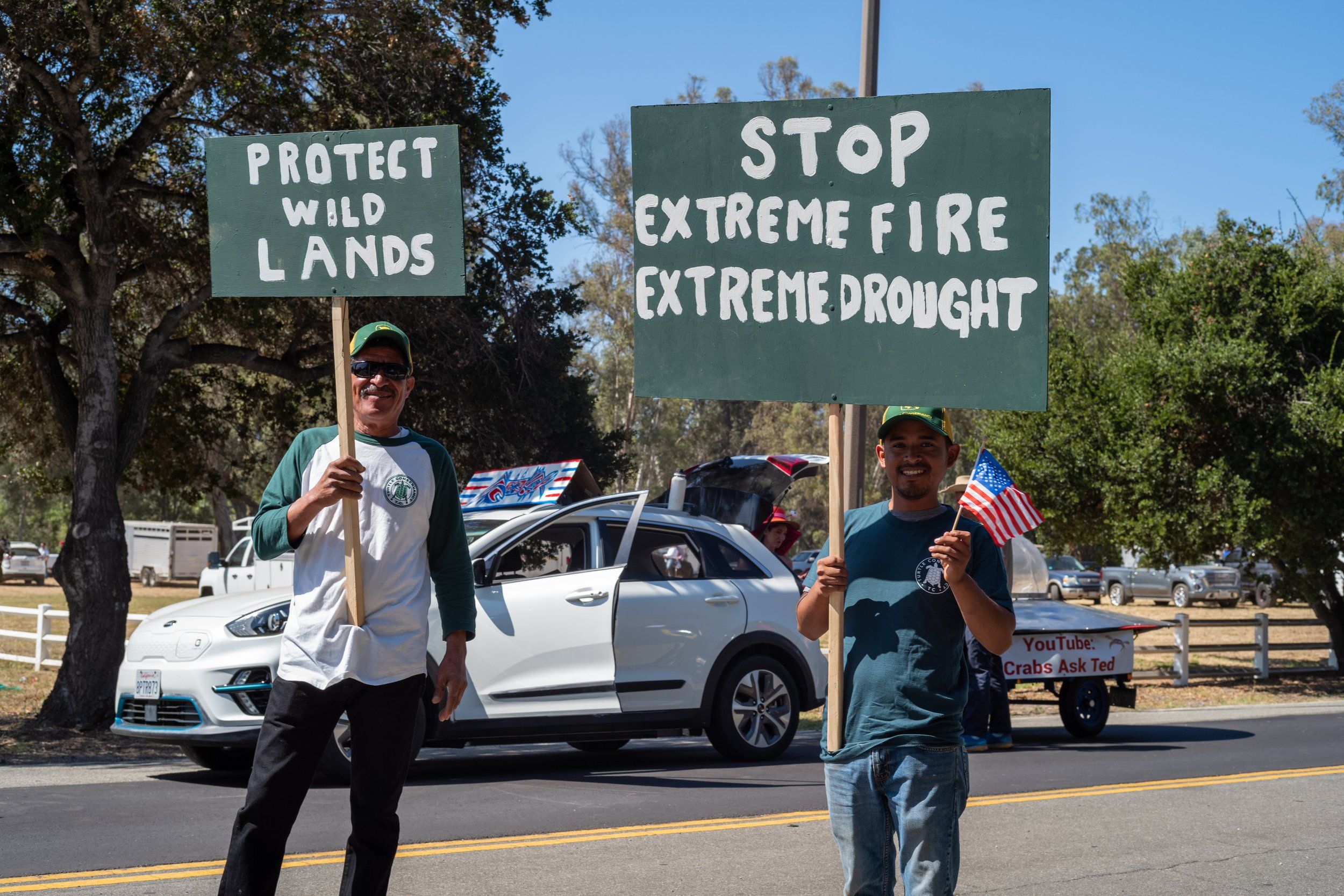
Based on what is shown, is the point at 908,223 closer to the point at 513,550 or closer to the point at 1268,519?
the point at 513,550

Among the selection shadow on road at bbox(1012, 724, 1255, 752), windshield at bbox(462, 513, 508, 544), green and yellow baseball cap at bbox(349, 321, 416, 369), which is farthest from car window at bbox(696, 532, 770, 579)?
green and yellow baseball cap at bbox(349, 321, 416, 369)

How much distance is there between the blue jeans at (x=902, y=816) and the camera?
3.62m

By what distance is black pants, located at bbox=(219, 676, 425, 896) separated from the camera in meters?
4.09

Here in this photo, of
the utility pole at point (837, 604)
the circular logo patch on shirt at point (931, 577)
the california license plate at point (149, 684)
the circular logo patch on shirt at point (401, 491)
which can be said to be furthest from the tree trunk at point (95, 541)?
the circular logo patch on shirt at point (931, 577)

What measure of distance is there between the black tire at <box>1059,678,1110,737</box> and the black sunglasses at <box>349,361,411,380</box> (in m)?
9.65

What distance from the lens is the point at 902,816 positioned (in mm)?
3658

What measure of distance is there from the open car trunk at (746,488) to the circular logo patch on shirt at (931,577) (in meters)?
7.95

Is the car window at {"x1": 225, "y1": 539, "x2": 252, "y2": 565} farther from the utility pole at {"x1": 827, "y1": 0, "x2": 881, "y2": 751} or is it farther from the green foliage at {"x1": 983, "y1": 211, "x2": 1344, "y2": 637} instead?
the utility pole at {"x1": 827, "y1": 0, "x2": 881, "y2": 751}

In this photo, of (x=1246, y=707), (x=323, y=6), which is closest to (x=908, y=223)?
(x=323, y=6)

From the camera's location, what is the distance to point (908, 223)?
430 cm

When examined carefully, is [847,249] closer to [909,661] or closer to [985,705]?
[909,661]

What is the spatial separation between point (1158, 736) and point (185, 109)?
1095 cm

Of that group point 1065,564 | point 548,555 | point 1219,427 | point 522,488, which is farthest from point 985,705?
point 1065,564

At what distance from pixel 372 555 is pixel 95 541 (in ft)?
29.6
